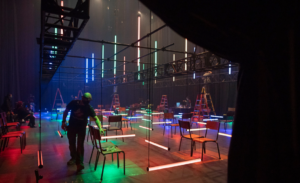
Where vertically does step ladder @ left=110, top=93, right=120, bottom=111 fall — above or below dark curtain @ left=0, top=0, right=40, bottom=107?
below

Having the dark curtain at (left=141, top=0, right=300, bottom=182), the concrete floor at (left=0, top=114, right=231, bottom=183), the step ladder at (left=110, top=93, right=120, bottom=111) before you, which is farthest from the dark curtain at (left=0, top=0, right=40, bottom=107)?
the dark curtain at (left=141, top=0, right=300, bottom=182)

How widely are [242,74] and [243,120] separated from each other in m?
0.41

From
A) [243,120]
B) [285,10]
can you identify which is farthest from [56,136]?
[285,10]

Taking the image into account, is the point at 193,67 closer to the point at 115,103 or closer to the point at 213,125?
the point at 213,125

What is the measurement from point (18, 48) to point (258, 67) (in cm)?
1513

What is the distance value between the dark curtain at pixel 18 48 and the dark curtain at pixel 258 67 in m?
11.8

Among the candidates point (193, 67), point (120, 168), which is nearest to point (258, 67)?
point (120, 168)

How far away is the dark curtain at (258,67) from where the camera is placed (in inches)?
56.9

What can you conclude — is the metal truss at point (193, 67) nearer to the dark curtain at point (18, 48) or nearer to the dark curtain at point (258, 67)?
the dark curtain at point (258, 67)

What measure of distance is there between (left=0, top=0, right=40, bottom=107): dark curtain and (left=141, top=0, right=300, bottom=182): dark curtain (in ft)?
38.6

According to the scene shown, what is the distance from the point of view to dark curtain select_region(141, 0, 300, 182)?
56.9 inches

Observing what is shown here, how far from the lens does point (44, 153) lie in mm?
4969

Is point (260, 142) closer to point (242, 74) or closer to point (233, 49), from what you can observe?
point (242, 74)

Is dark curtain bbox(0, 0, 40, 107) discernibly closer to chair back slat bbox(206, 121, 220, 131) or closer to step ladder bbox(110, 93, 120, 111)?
step ladder bbox(110, 93, 120, 111)
